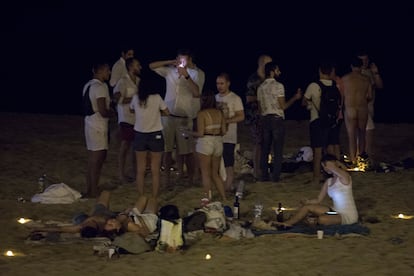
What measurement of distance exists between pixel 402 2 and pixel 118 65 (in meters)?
21.9

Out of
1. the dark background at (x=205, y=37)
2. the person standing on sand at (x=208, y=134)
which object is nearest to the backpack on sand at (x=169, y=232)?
the person standing on sand at (x=208, y=134)

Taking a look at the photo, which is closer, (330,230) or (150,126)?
(330,230)

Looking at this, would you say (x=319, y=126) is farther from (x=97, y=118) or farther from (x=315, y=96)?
(x=97, y=118)

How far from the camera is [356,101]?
47.7 ft

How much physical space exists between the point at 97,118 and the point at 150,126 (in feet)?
2.53

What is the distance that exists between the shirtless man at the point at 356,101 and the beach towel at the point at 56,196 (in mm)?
4376

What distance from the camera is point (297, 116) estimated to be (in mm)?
23984

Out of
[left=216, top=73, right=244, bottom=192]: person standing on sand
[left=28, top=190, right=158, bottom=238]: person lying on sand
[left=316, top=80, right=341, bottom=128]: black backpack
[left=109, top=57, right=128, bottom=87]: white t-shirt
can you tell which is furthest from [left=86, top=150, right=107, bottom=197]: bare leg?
[left=316, top=80, right=341, bottom=128]: black backpack

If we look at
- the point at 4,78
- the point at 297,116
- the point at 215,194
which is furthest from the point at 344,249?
the point at 4,78

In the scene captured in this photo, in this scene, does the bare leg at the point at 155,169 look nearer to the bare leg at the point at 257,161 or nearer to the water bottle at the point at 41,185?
the water bottle at the point at 41,185

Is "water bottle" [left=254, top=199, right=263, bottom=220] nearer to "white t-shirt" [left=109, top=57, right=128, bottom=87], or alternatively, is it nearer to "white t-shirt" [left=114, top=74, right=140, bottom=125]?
"white t-shirt" [left=114, top=74, right=140, bottom=125]

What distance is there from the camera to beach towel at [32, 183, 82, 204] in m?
12.3

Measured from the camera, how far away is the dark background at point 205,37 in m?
29.1

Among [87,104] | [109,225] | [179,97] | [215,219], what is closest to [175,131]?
[179,97]
